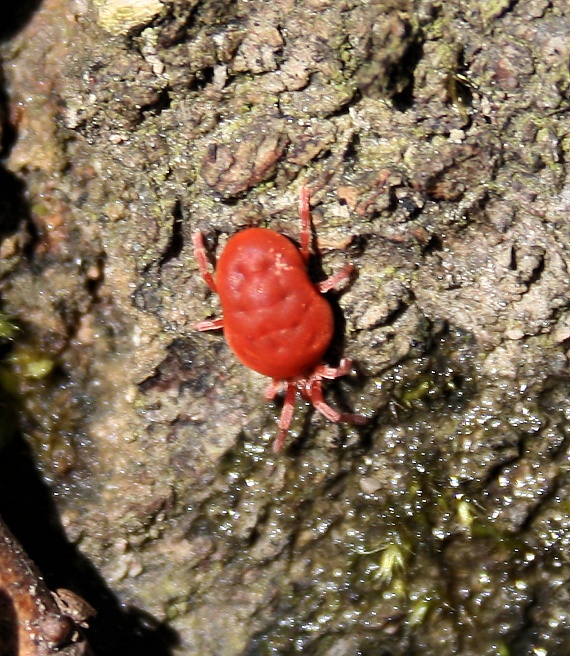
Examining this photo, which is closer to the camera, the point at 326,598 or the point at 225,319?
the point at 225,319

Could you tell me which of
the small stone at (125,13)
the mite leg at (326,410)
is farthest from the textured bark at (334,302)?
the mite leg at (326,410)

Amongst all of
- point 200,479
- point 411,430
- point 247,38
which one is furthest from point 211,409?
point 247,38

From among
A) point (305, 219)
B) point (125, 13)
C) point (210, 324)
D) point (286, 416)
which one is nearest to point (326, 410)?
point (286, 416)

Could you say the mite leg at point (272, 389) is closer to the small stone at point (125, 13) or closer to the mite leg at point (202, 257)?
the mite leg at point (202, 257)

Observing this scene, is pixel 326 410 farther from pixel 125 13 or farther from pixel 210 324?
pixel 125 13

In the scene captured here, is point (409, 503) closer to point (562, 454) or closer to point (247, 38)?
point (562, 454)
